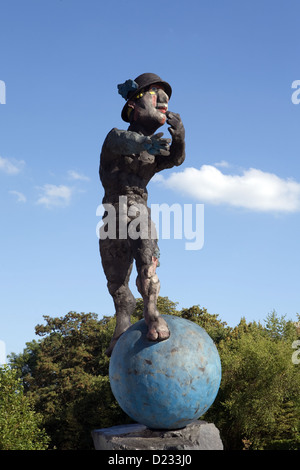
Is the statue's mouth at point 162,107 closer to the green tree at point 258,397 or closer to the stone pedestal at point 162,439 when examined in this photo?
the stone pedestal at point 162,439

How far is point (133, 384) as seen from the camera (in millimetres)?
7672

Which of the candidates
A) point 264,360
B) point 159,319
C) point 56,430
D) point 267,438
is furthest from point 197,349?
point 56,430

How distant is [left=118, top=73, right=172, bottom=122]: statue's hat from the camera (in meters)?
9.32

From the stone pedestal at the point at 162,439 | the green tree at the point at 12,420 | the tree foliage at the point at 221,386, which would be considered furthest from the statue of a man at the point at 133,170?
the tree foliage at the point at 221,386

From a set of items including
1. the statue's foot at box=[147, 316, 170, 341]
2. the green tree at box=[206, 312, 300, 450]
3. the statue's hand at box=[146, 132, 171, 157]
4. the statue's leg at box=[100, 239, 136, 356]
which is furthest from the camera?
the green tree at box=[206, 312, 300, 450]

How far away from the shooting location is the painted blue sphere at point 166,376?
7570 millimetres

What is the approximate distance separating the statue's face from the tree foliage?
47.1ft

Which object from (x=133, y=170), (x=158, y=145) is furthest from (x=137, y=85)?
(x=158, y=145)

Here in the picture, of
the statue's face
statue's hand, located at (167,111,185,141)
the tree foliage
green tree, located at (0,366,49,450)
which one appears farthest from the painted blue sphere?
the tree foliage

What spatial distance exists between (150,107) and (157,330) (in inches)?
164

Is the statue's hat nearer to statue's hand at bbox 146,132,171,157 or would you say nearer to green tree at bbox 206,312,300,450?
statue's hand at bbox 146,132,171,157

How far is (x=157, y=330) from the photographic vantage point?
7.80 meters

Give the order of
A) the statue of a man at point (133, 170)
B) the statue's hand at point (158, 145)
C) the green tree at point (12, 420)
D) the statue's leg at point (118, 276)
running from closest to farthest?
the statue's hand at point (158, 145)
the statue of a man at point (133, 170)
the statue's leg at point (118, 276)
the green tree at point (12, 420)
